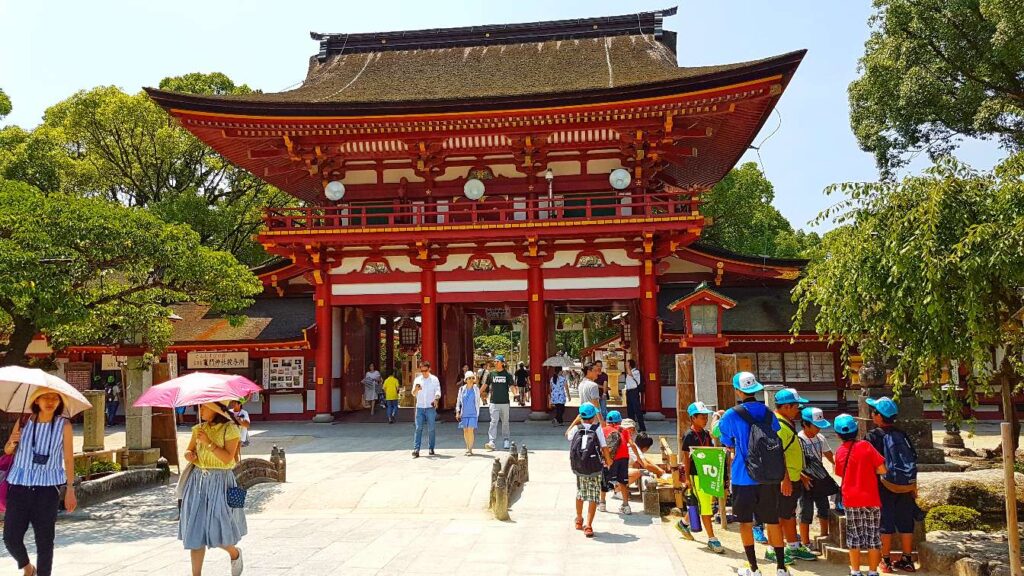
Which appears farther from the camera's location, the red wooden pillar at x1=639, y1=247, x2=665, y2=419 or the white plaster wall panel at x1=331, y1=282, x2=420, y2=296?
the white plaster wall panel at x1=331, y1=282, x2=420, y2=296

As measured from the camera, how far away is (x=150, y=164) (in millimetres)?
30125

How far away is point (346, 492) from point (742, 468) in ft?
20.4

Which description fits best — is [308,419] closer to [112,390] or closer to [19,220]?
[112,390]

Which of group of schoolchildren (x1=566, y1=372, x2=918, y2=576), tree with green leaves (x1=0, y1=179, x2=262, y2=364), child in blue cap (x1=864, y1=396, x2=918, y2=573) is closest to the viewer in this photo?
group of schoolchildren (x1=566, y1=372, x2=918, y2=576)

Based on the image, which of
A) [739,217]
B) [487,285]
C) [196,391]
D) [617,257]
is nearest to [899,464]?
[196,391]

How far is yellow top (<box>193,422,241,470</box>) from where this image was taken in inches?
238

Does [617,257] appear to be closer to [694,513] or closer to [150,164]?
[694,513]

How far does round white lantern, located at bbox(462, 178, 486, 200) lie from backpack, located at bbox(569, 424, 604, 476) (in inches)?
507

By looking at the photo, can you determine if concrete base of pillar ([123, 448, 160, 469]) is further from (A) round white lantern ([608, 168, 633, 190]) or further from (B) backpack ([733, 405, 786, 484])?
(A) round white lantern ([608, 168, 633, 190])

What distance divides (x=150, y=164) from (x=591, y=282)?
21931 millimetres

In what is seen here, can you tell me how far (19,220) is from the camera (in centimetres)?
905

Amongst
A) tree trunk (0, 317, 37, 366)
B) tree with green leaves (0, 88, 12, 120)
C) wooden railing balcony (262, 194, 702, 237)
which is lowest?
tree trunk (0, 317, 37, 366)

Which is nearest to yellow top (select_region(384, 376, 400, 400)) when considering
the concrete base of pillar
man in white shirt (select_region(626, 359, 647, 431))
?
man in white shirt (select_region(626, 359, 647, 431))

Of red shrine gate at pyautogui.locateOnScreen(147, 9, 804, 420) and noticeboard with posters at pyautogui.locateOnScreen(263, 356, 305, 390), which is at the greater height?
red shrine gate at pyautogui.locateOnScreen(147, 9, 804, 420)
